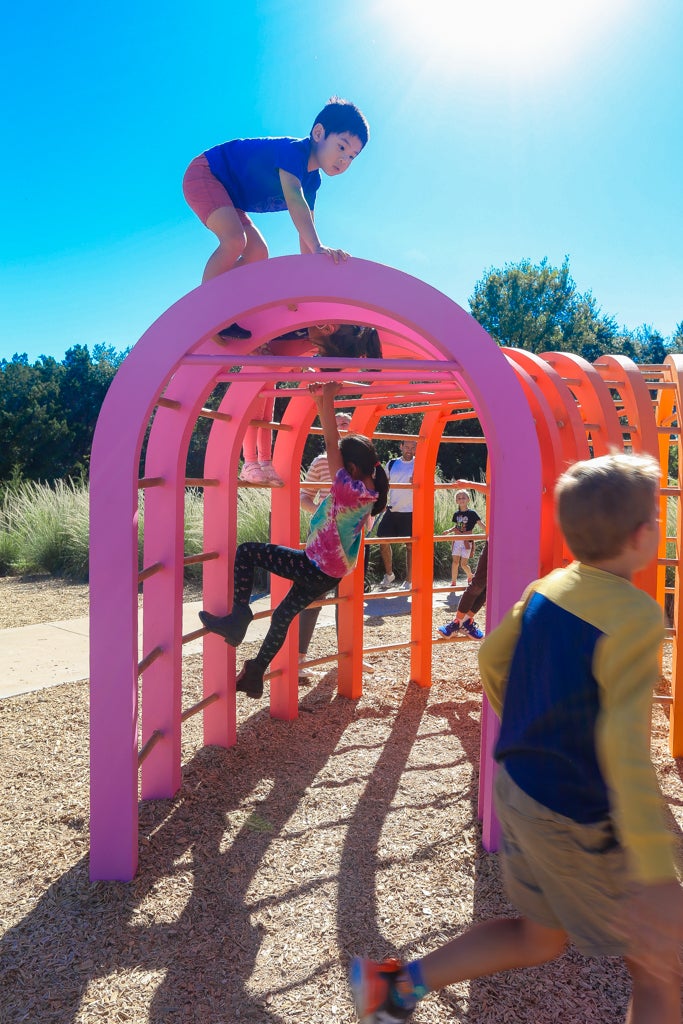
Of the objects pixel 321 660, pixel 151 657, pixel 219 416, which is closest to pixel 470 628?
pixel 321 660

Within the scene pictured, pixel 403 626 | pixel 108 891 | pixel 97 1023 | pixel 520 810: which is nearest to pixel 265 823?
pixel 108 891

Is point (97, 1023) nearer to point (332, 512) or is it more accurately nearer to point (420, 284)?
point (332, 512)

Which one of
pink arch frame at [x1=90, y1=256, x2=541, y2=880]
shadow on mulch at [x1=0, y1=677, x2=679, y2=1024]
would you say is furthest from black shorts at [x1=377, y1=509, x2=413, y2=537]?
pink arch frame at [x1=90, y1=256, x2=541, y2=880]

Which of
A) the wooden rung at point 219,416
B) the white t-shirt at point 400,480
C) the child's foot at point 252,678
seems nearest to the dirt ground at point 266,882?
the child's foot at point 252,678

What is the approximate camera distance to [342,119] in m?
3.08

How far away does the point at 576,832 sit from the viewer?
62.3 inches

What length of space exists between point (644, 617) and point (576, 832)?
1.59 feet

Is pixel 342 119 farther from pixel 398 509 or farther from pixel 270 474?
pixel 398 509

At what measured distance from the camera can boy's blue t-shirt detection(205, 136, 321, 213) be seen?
3.08 m

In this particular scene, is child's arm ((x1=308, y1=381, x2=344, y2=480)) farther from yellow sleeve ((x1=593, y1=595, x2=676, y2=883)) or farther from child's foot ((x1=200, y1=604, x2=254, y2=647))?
yellow sleeve ((x1=593, y1=595, x2=676, y2=883))

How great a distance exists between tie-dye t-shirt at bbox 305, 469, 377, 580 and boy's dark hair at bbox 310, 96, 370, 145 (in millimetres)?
1473

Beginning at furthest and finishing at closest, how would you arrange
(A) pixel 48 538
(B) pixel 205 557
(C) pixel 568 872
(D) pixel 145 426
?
(A) pixel 48 538 < (B) pixel 205 557 < (D) pixel 145 426 < (C) pixel 568 872

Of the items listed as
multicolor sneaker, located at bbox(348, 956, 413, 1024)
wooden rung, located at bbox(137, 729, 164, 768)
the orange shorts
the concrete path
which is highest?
the orange shorts

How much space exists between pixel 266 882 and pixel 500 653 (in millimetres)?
1702
